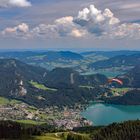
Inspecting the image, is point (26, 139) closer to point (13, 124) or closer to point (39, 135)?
point (39, 135)

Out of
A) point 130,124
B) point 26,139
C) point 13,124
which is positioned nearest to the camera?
point 26,139

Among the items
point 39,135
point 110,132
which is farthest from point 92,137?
point 39,135

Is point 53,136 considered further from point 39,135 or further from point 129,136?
point 129,136

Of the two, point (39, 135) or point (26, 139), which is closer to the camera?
point (26, 139)

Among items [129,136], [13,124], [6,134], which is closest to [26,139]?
[6,134]

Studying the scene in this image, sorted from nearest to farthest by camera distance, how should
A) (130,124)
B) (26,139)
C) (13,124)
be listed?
(26,139)
(130,124)
(13,124)

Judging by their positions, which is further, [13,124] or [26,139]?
[13,124]

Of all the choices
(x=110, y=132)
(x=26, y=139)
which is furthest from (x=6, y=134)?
(x=110, y=132)

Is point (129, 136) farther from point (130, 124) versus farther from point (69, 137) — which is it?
point (69, 137)
